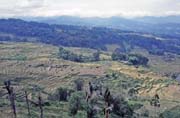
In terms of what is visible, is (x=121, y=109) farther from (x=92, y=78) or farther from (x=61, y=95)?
(x=92, y=78)

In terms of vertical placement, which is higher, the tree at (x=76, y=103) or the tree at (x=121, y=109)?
the tree at (x=76, y=103)

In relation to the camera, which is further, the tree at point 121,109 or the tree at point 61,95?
the tree at point 61,95

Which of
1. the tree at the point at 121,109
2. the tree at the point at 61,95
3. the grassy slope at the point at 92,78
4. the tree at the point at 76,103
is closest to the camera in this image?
the tree at the point at 76,103

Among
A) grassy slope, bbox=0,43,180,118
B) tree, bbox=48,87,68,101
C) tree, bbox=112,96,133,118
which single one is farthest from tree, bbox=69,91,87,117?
grassy slope, bbox=0,43,180,118

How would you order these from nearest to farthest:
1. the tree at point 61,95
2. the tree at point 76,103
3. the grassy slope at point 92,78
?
the tree at point 76,103, the tree at point 61,95, the grassy slope at point 92,78

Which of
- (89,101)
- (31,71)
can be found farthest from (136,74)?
(89,101)

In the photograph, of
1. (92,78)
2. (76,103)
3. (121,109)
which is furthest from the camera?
(92,78)

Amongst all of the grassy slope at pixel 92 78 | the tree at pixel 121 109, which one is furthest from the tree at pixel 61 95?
the tree at pixel 121 109

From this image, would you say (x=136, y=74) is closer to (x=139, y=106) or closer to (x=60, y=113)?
(x=139, y=106)

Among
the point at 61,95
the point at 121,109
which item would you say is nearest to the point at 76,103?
the point at 121,109

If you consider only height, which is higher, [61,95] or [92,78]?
[61,95]

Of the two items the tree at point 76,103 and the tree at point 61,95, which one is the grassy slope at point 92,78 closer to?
the tree at point 61,95
